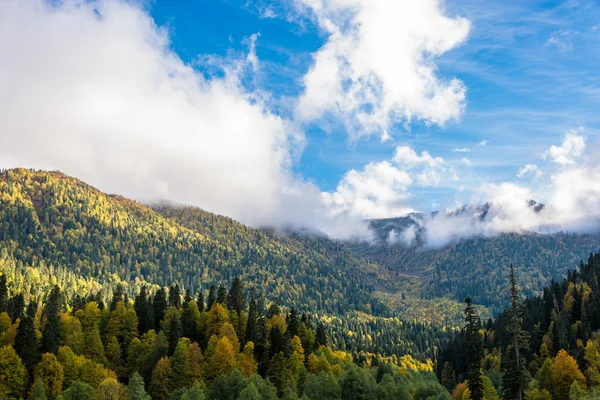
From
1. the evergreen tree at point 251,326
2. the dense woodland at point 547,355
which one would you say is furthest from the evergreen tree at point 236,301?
the dense woodland at point 547,355

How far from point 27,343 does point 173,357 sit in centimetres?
3731

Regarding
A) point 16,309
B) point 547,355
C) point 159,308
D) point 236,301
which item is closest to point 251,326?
point 236,301

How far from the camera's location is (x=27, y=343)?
124 metres

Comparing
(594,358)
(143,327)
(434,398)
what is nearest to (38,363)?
(143,327)

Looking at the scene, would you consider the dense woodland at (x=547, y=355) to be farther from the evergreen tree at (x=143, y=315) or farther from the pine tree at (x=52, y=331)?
the pine tree at (x=52, y=331)

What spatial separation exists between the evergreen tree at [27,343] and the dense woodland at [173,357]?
25cm

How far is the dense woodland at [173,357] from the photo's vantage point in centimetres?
11425

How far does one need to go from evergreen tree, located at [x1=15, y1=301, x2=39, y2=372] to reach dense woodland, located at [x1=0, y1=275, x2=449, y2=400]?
246mm

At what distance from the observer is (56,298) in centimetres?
14662

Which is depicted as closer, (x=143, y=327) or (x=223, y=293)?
(x=143, y=327)

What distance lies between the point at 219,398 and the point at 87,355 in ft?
159

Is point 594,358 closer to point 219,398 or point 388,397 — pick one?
point 388,397

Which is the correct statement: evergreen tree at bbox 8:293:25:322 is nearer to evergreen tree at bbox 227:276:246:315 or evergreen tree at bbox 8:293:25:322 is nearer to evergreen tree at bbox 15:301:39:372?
evergreen tree at bbox 15:301:39:372

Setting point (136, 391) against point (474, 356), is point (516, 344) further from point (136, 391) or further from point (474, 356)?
point (136, 391)
